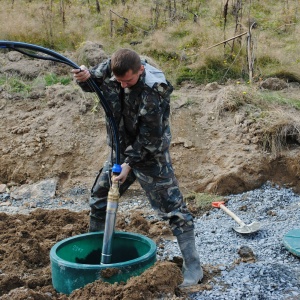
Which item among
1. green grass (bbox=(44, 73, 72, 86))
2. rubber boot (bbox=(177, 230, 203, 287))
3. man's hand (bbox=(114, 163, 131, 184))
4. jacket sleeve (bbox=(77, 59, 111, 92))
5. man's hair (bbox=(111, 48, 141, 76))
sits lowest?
rubber boot (bbox=(177, 230, 203, 287))

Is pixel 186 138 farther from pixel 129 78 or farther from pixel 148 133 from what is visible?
pixel 129 78

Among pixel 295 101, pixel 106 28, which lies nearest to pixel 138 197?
pixel 295 101

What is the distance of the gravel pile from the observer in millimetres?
3473

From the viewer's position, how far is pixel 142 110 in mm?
3328

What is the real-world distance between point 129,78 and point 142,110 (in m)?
0.22

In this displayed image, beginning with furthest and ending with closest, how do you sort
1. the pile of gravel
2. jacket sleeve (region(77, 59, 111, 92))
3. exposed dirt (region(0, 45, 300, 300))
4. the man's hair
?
exposed dirt (region(0, 45, 300, 300)) < jacket sleeve (region(77, 59, 111, 92)) < the pile of gravel < the man's hair

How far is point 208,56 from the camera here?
8094 mm

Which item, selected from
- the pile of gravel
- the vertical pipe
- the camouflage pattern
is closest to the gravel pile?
the pile of gravel

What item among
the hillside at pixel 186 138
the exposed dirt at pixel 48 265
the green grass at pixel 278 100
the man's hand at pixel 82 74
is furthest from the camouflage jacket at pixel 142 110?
the green grass at pixel 278 100

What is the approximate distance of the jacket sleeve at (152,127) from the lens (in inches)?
131

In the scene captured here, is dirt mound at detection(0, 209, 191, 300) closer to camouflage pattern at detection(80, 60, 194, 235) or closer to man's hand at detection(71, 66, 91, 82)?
camouflage pattern at detection(80, 60, 194, 235)

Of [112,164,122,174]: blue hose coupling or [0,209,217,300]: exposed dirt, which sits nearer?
[0,209,217,300]: exposed dirt

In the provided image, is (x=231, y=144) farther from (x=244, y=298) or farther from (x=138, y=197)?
(x=244, y=298)

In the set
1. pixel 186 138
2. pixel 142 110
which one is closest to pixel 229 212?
pixel 186 138
